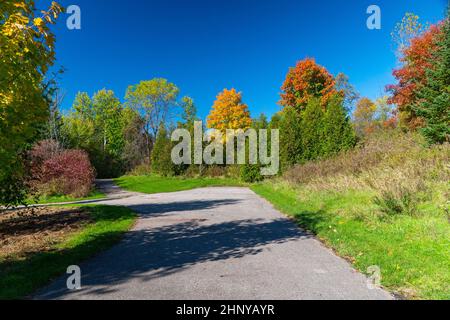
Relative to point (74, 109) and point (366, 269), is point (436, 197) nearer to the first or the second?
point (366, 269)

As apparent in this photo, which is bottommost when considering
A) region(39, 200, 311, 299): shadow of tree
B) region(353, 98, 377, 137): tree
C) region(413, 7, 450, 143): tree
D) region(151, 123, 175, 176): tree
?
region(39, 200, 311, 299): shadow of tree

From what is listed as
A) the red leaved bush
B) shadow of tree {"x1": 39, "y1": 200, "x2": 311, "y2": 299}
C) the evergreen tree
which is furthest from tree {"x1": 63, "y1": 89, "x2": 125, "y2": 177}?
shadow of tree {"x1": 39, "y1": 200, "x2": 311, "y2": 299}

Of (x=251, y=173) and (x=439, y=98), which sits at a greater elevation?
(x=439, y=98)

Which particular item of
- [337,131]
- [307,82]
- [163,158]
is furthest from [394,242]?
[307,82]

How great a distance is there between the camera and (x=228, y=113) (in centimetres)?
4312

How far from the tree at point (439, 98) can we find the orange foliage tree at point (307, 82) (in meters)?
19.2

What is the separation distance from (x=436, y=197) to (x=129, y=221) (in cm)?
902

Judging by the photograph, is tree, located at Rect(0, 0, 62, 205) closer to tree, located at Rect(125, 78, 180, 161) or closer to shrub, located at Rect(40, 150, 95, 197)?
shrub, located at Rect(40, 150, 95, 197)

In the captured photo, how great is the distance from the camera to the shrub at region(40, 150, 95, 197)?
20.3 meters

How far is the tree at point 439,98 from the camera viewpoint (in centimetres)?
1670

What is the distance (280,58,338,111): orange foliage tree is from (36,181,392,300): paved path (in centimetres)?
3328

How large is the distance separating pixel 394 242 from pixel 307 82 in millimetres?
36041

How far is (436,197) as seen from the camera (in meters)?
8.49

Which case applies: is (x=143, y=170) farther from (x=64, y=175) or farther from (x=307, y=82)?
(x=307, y=82)
